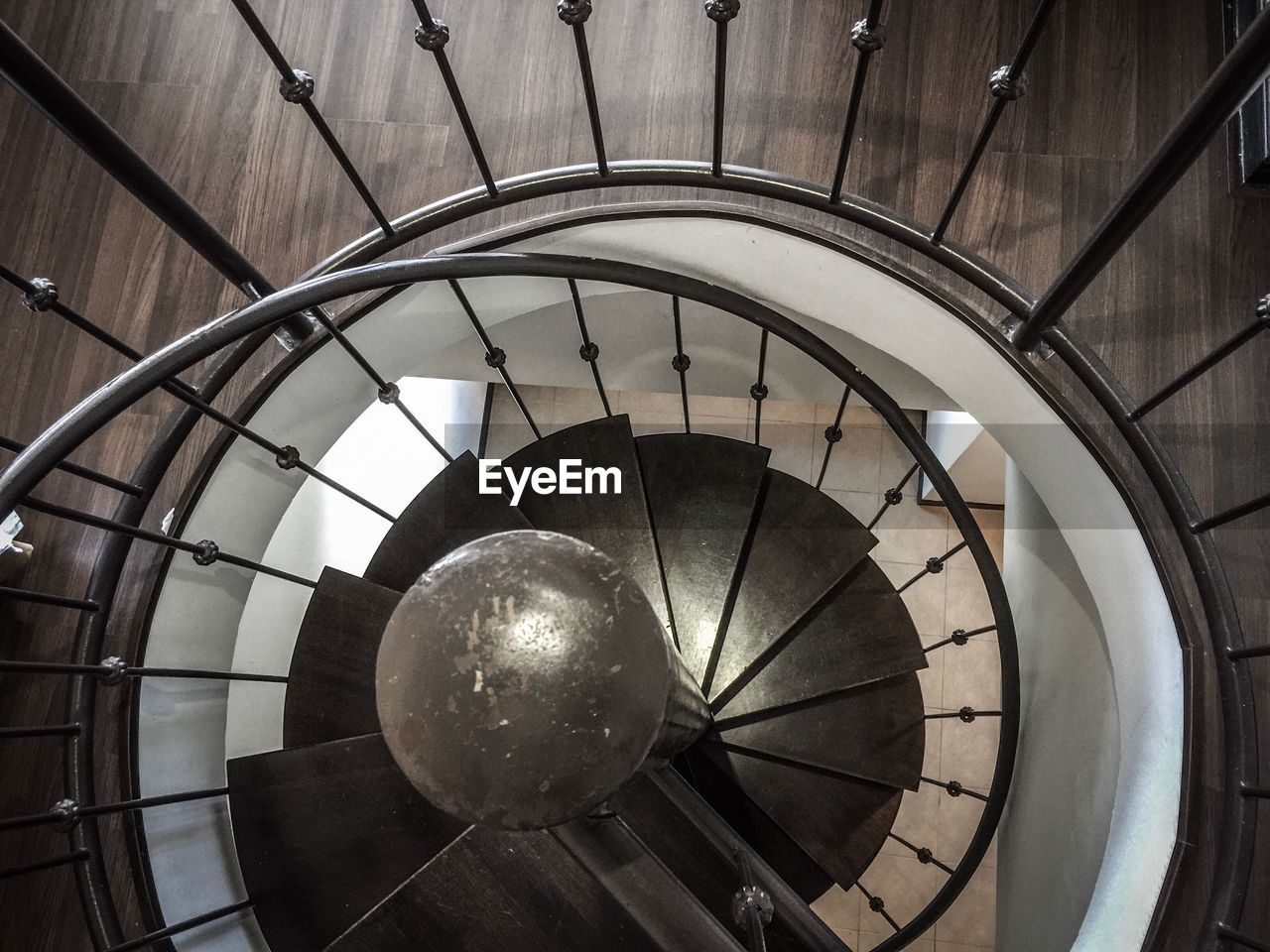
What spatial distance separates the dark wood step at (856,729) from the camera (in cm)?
340

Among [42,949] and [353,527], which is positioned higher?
[353,527]

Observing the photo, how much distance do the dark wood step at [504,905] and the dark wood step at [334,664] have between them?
1.26 m

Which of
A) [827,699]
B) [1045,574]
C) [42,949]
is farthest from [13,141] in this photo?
[1045,574]

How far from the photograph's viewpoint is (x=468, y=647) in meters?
1.07

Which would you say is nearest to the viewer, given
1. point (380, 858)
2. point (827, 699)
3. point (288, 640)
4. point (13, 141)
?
point (380, 858)

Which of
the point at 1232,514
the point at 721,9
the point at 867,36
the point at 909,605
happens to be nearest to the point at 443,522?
the point at 721,9

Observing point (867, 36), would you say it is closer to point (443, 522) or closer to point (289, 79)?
point (289, 79)

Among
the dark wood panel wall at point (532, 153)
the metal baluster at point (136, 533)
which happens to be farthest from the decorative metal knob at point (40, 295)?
the dark wood panel wall at point (532, 153)

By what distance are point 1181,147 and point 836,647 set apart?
2205 mm

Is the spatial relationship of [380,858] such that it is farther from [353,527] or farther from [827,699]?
[353,527]

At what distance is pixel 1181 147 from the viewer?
1.50 meters

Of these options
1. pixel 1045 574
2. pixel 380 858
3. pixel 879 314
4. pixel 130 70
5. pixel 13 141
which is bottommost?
pixel 380 858

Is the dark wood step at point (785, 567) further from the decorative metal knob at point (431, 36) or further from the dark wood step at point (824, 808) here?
the decorative metal knob at point (431, 36)

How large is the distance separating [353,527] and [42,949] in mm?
2343
